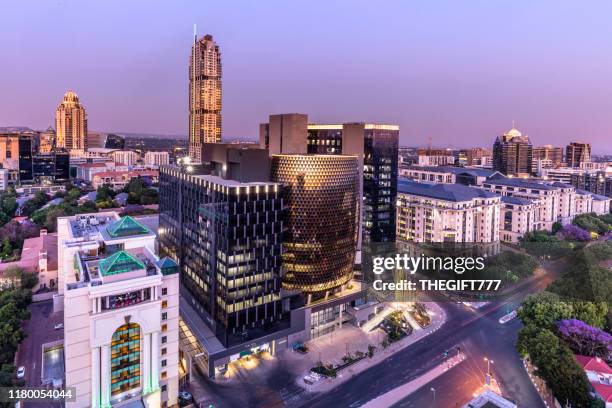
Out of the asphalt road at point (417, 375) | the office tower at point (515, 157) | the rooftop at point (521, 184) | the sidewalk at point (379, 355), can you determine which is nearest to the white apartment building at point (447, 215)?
the rooftop at point (521, 184)

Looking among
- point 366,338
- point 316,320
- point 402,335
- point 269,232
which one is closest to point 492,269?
point 402,335

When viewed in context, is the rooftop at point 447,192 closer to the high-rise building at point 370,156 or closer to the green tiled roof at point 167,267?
the high-rise building at point 370,156

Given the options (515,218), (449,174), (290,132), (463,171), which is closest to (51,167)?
(290,132)

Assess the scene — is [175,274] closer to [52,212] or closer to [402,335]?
[402,335]

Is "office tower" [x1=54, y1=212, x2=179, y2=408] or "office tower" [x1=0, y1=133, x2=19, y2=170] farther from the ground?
"office tower" [x1=0, y1=133, x2=19, y2=170]

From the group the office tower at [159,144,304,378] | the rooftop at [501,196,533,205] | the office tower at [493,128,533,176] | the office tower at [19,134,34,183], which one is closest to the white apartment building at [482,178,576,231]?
the rooftop at [501,196,533,205]

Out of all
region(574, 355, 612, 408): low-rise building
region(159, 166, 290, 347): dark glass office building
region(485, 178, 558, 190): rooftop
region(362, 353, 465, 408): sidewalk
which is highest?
region(485, 178, 558, 190): rooftop

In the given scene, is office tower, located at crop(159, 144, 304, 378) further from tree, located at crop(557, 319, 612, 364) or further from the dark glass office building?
tree, located at crop(557, 319, 612, 364)
